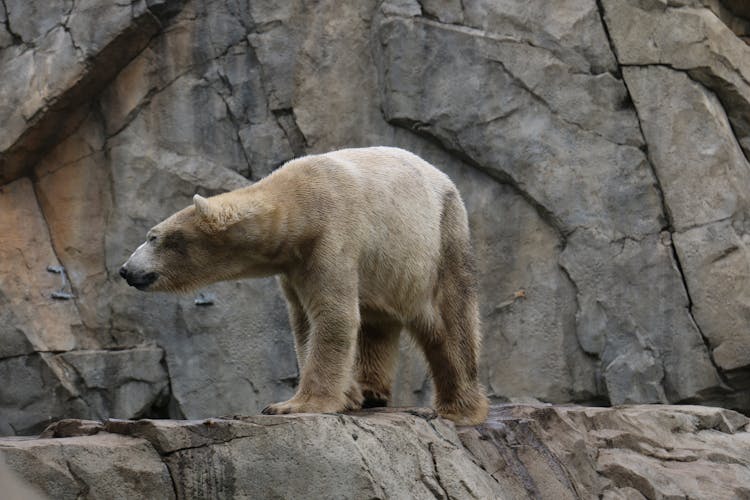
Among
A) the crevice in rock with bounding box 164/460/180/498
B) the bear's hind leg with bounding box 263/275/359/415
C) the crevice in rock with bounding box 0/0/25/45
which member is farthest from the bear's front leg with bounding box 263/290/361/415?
the crevice in rock with bounding box 0/0/25/45

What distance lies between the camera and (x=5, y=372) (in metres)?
10.5

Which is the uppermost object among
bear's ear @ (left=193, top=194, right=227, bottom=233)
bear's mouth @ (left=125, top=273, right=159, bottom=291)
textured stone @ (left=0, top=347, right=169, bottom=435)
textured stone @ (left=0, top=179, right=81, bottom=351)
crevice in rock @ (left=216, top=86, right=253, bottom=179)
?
crevice in rock @ (left=216, top=86, right=253, bottom=179)

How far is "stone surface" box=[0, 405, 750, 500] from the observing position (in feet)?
14.0

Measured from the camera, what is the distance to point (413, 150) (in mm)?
10664

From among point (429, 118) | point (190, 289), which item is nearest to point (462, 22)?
point (429, 118)

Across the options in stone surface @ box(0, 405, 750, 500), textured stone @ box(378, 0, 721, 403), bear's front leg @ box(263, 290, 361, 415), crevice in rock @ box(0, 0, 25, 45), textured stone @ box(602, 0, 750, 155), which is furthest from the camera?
crevice in rock @ box(0, 0, 25, 45)

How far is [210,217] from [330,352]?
3.02ft

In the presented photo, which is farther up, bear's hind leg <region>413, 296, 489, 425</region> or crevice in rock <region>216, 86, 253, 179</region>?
crevice in rock <region>216, 86, 253, 179</region>

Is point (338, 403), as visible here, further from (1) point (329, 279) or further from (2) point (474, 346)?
(2) point (474, 346)

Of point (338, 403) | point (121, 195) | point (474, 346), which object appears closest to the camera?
point (338, 403)

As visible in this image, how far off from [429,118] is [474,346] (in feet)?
15.4

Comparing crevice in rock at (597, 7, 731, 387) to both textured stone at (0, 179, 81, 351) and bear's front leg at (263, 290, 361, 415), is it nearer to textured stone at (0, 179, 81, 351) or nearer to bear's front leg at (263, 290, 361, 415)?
bear's front leg at (263, 290, 361, 415)

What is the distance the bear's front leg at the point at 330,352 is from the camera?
5273mm

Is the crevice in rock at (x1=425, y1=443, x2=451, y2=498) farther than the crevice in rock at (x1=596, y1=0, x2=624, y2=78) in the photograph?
No
